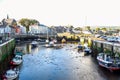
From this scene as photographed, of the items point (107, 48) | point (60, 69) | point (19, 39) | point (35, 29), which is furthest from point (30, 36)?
point (60, 69)

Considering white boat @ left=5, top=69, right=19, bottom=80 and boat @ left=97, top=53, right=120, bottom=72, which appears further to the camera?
boat @ left=97, top=53, right=120, bottom=72

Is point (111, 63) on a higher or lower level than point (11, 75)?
higher

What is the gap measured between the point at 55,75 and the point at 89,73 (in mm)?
5814

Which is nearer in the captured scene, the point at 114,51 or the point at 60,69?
the point at 60,69

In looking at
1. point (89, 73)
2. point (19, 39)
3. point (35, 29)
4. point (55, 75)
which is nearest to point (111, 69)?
point (89, 73)

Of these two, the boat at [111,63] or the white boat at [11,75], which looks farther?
the boat at [111,63]

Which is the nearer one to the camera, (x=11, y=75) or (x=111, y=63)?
(x=11, y=75)

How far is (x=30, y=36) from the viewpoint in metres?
125

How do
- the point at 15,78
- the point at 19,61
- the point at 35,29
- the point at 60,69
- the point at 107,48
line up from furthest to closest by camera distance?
1. the point at 35,29
2. the point at 107,48
3. the point at 19,61
4. the point at 60,69
5. the point at 15,78

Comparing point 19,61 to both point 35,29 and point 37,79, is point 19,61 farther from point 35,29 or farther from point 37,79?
point 35,29

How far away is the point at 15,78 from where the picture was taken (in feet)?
128

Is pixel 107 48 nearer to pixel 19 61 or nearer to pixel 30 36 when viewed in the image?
pixel 19 61

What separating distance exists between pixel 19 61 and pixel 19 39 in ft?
219

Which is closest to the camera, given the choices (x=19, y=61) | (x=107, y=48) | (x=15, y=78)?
(x=15, y=78)
